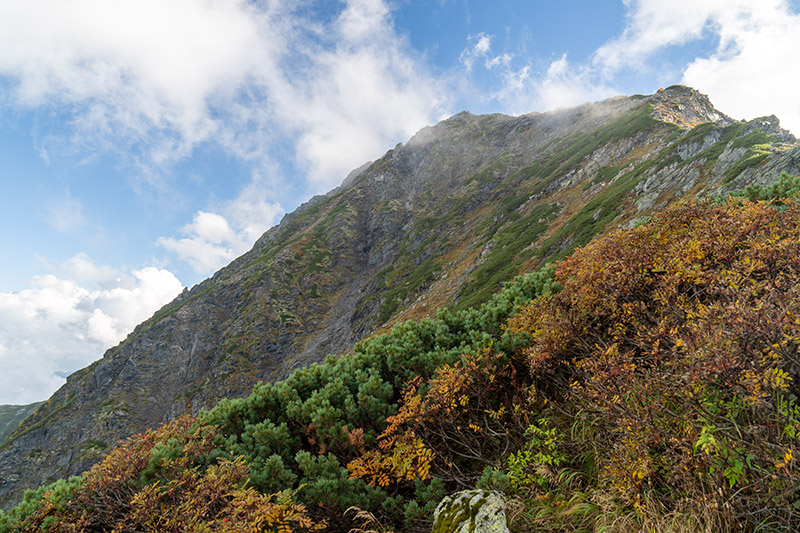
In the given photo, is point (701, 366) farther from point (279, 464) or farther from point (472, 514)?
point (279, 464)

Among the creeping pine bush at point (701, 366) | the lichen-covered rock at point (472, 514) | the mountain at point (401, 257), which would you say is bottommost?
the lichen-covered rock at point (472, 514)

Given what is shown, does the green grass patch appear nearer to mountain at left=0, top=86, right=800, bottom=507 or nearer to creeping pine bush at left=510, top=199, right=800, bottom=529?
mountain at left=0, top=86, right=800, bottom=507

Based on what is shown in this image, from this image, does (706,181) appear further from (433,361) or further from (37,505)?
(37,505)

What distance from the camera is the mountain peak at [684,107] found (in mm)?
75188

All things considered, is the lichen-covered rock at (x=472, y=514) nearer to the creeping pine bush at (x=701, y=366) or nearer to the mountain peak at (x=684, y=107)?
the creeping pine bush at (x=701, y=366)

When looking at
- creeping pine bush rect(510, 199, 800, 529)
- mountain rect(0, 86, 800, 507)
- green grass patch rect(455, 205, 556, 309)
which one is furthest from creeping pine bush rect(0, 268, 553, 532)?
green grass patch rect(455, 205, 556, 309)

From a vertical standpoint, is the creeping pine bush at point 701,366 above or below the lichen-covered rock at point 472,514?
above

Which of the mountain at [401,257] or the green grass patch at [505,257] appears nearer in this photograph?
the mountain at [401,257]

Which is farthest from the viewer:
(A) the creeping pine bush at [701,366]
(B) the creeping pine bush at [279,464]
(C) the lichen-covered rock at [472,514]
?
(B) the creeping pine bush at [279,464]

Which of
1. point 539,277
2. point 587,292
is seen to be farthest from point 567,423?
point 539,277

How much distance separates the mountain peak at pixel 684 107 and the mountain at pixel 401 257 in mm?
536

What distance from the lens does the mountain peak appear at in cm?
7519

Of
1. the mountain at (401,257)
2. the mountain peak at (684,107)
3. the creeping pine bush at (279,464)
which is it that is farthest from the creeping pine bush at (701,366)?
the mountain peak at (684,107)

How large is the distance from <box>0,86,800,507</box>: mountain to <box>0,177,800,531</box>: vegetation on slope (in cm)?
1898
